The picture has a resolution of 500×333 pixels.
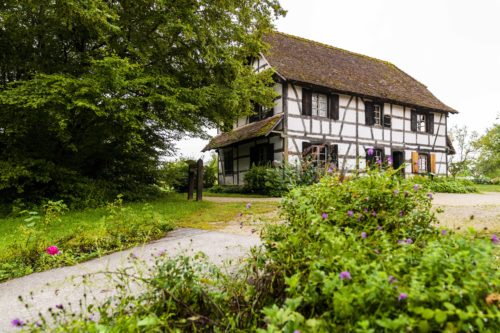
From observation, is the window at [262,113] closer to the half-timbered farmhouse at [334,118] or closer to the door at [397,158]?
the half-timbered farmhouse at [334,118]

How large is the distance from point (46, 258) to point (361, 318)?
357 centimetres

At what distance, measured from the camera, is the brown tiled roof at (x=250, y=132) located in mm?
14851

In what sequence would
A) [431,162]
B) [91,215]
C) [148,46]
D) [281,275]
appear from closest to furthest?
[281,275], [91,215], [148,46], [431,162]

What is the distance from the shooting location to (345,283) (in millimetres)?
1854

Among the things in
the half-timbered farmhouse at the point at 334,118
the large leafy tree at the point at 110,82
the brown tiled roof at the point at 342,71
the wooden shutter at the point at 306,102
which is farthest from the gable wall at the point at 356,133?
the large leafy tree at the point at 110,82

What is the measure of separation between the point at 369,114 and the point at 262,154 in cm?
600

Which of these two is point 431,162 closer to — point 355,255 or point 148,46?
point 148,46

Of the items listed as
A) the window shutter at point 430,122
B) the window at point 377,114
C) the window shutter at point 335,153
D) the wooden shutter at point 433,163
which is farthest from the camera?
the window shutter at point 430,122

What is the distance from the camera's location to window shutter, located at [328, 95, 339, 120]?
16.7 m

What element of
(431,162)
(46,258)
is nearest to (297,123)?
(431,162)

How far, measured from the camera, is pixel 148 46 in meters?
9.16

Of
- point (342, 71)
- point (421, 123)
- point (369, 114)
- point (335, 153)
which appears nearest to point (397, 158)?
point (421, 123)

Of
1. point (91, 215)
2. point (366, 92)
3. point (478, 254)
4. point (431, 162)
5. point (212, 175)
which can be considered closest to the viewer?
point (478, 254)

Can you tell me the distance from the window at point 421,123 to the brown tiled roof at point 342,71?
2.53 ft
